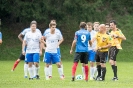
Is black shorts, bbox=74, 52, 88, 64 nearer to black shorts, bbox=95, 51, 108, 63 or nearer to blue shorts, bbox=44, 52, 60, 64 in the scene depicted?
black shorts, bbox=95, 51, 108, 63

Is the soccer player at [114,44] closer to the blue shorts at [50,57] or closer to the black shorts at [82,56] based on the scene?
the black shorts at [82,56]

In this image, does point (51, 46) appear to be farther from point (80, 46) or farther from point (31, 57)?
point (80, 46)

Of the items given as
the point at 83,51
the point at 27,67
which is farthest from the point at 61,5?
the point at 83,51

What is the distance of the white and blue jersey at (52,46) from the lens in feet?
64.9

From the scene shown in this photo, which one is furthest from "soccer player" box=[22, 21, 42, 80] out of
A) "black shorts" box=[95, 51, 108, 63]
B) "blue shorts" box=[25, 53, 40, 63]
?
"black shorts" box=[95, 51, 108, 63]

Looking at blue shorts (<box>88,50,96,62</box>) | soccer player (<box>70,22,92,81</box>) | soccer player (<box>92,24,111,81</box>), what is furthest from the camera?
blue shorts (<box>88,50,96,62</box>)

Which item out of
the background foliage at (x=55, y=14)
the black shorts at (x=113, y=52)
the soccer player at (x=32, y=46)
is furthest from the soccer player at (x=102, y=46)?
the background foliage at (x=55, y=14)

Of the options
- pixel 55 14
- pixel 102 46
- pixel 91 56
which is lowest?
pixel 91 56

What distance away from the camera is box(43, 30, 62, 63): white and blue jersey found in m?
19.8

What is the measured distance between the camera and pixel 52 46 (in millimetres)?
19844

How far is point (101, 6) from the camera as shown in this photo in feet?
145

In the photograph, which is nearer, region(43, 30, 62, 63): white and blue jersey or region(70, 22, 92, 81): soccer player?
region(70, 22, 92, 81): soccer player

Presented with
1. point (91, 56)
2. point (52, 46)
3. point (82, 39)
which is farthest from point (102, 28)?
point (91, 56)

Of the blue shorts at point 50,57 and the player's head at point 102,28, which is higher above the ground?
the player's head at point 102,28
